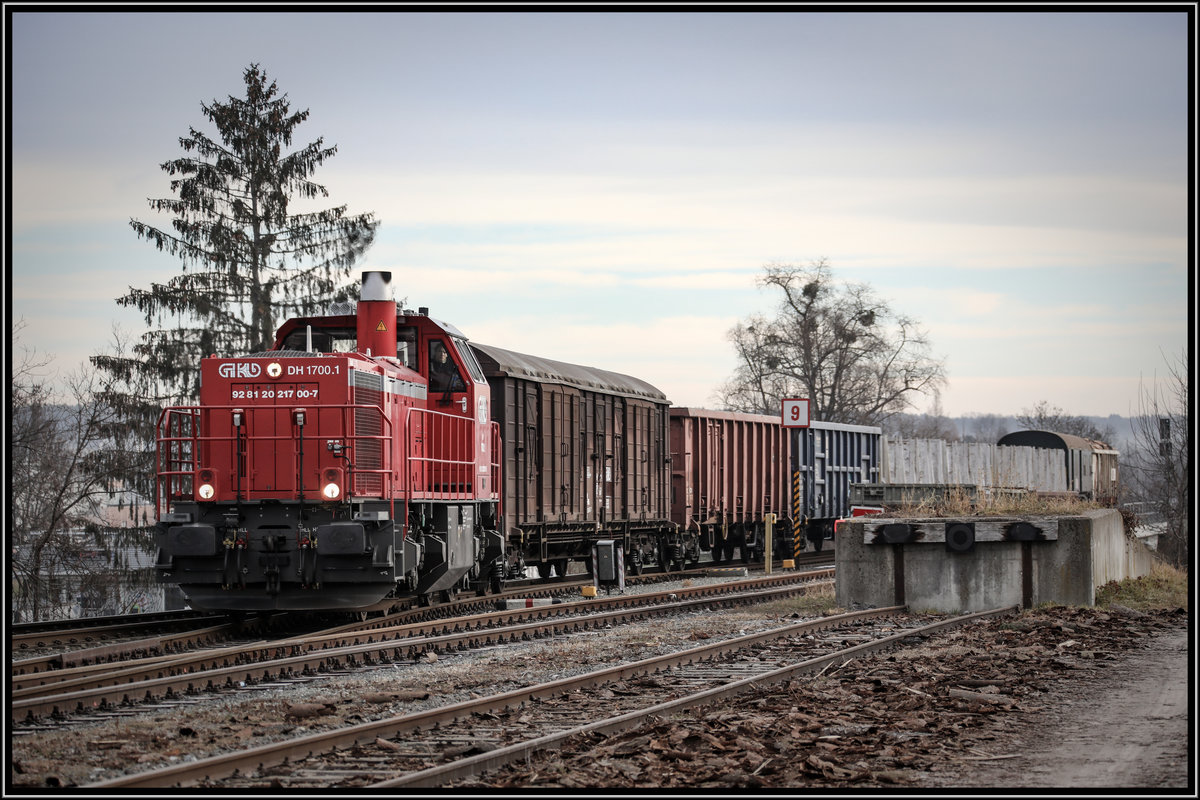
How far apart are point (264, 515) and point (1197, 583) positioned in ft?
30.7

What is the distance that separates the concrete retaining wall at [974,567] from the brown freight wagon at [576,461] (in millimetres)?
4964

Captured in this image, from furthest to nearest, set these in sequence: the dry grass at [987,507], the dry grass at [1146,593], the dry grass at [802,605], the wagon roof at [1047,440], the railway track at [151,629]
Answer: the wagon roof at [1047,440], the dry grass at [987,507], the dry grass at [802,605], the dry grass at [1146,593], the railway track at [151,629]

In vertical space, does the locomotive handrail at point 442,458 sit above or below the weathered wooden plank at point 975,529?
above

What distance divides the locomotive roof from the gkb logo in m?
4.54

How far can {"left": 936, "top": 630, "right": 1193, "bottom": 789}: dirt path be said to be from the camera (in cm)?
687

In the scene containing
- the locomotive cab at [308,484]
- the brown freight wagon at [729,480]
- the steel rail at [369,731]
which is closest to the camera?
the steel rail at [369,731]

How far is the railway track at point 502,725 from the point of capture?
679 cm

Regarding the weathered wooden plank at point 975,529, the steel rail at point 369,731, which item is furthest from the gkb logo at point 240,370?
the weathered wooden plank at point 975,529

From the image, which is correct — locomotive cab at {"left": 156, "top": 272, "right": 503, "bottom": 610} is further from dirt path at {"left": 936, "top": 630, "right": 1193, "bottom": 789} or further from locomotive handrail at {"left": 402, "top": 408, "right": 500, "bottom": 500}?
dirt path at {"left": 936, "top": 630, "right": 1193, "bottom": 789}

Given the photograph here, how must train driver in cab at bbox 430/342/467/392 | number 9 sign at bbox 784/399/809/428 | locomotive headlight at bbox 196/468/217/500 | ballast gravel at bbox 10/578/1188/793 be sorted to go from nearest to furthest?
ballast gravel at bbox 10/578/1188/793
locomotive headlight at bbox 196/468/217/500
train driver in cab at bbox 430/342/467/392
number 9 sign at bbox 784/399/809/428

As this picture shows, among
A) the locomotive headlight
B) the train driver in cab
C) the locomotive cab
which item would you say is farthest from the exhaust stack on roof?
the locomotive headlight

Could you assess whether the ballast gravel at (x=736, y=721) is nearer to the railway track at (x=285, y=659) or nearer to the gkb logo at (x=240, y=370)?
the railway track at (x=285, y=659)

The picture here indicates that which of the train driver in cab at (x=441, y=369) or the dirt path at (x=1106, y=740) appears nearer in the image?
the dirt path at (x=1106, y=740)
